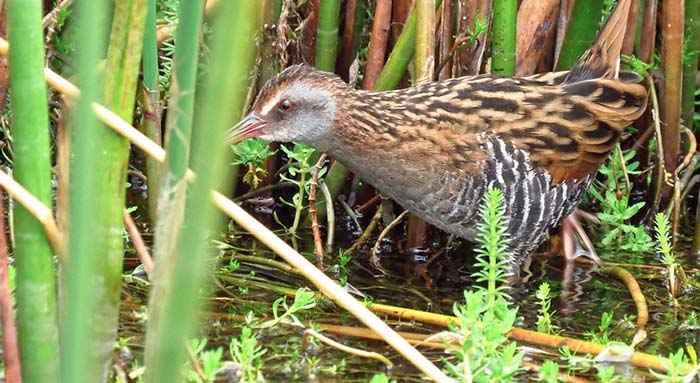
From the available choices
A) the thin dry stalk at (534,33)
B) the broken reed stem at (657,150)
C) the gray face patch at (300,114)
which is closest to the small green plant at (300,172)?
the gray face patch at (300,114)

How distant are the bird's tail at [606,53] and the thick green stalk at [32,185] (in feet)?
7.88

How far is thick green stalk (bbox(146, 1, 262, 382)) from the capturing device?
1.15m

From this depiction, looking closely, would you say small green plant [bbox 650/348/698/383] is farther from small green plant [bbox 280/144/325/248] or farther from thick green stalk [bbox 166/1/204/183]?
small green plant [bbox 280/144/325/248]

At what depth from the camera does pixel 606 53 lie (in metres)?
3.96

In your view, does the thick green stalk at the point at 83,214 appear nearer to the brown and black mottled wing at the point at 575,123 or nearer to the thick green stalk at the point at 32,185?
the thick green stalk at the point at 32,185

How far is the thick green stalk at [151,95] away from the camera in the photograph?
2.53 meters

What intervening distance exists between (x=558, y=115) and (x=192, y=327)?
2.81 m

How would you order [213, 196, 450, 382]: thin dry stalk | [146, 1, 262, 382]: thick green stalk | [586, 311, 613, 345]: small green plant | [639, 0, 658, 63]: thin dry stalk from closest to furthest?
[146, 1, 262, 382]: thick green stalk → [213, 196, 450, 382]: thin dry stalk → [586, 311, 613, 345]: small green plant → [639, 0, 658, 63]: thin dry stalk

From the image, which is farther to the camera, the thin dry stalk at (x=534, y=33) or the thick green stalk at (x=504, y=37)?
the thin dry stalk at (x=534, y=33)

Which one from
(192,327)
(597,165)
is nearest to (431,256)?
(597,165)

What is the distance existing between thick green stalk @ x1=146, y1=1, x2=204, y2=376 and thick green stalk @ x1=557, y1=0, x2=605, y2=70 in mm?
2751

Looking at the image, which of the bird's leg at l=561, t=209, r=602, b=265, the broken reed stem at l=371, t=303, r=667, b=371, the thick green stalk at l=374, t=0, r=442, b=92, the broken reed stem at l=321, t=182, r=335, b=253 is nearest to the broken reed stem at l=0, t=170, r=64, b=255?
the broken reed stem at l=371, t=303, r=667, b=371

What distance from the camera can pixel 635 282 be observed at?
3.85 metres

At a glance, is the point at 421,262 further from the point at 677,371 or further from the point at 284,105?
the point at 677,371
